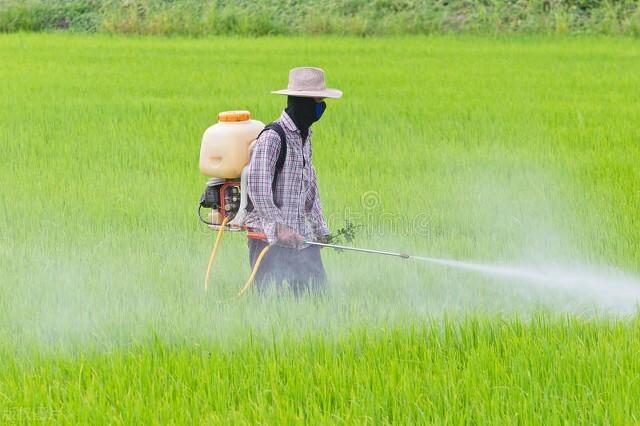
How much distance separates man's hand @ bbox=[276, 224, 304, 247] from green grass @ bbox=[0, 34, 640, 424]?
0.22 meters

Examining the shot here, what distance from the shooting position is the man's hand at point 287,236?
4.53 metres

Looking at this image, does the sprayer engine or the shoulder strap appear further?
the sprayer engine

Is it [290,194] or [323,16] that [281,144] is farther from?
[323,16]

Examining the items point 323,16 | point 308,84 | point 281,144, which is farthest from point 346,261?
point 323,16

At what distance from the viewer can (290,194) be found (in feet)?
15.1

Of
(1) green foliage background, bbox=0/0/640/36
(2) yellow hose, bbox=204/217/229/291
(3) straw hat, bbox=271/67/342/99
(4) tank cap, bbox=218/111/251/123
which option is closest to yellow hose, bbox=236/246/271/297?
(2) yellow hose, bbox=204/217/229/291

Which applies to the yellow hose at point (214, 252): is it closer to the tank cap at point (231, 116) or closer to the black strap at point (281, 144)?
the black strap at point (281, 144)

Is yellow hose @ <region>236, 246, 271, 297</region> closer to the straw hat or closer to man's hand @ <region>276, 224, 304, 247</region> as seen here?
man's hand @ <region>276, 224, 304, 247</region>

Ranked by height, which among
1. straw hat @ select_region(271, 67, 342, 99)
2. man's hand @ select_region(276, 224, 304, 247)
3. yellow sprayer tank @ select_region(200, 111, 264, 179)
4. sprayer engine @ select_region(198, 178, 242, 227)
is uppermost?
straw hat @ select_region(271, 67, 342, 99)

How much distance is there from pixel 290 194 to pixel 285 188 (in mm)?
30

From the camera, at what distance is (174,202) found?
22.9ft

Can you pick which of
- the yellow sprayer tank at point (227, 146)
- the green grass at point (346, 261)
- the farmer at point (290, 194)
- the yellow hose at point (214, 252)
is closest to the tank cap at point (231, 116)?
the yellow sprayer tank at point (227, 146)

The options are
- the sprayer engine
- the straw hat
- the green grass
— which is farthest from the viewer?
the sprayer engine

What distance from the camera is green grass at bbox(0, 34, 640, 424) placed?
3.50 m
